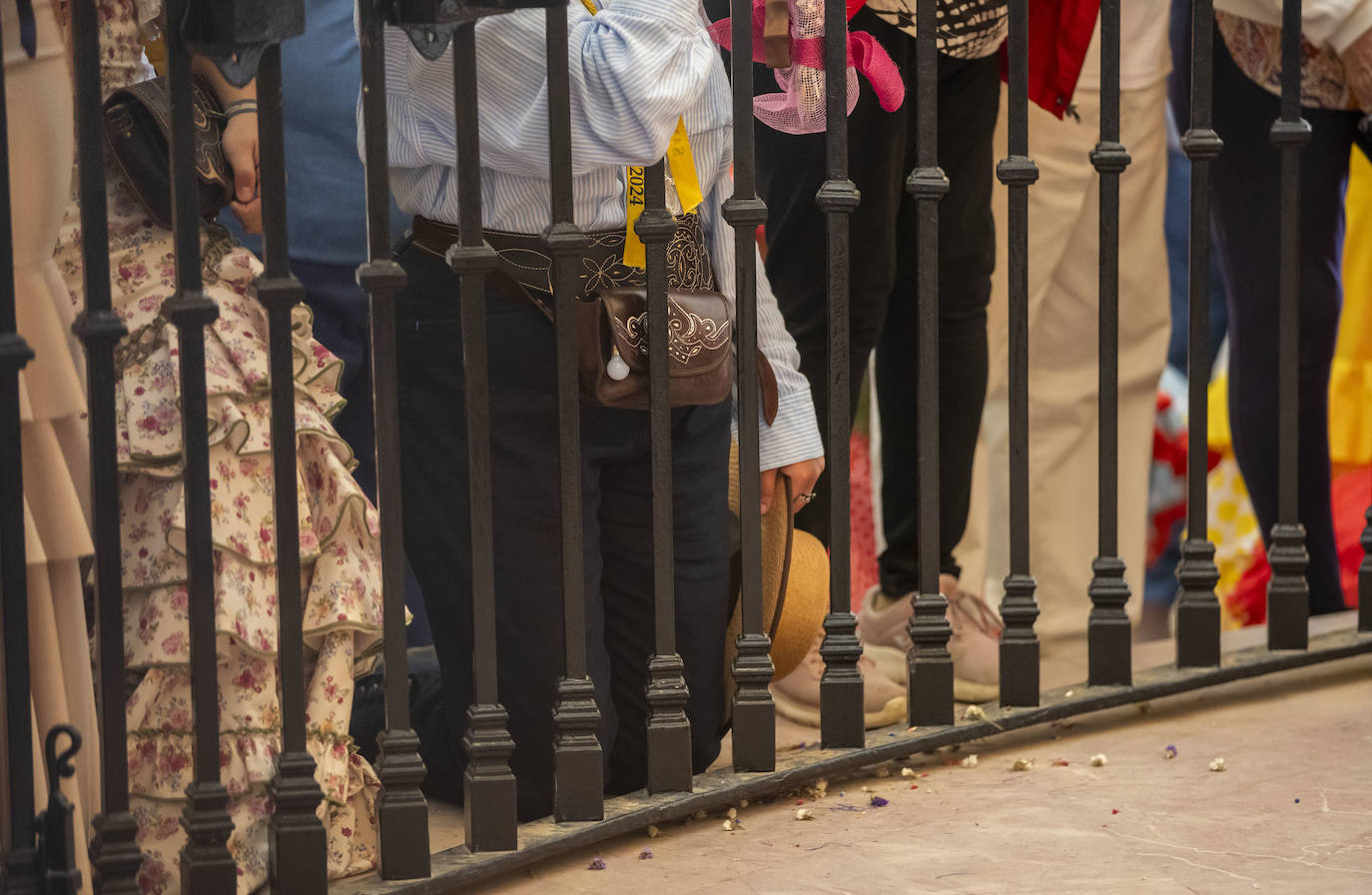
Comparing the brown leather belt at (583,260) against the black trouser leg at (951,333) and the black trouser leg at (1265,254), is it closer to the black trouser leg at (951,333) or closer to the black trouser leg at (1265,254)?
the black trouser leg at (951,333)

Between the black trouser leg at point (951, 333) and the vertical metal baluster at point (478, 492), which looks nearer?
the vertical metal baluster at point (478, 492)

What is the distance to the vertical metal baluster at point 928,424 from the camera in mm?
2336

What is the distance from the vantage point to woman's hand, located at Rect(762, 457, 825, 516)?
2.48 m

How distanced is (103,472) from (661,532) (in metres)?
0.71

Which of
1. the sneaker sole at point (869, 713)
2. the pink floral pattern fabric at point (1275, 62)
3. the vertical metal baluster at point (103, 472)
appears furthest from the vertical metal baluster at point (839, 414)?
Result: the pink floral pattern fabric at point (1275, 62)

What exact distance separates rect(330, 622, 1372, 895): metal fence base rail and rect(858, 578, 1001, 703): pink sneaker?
0.93 feet

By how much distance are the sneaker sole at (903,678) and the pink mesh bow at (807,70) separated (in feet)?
3.09

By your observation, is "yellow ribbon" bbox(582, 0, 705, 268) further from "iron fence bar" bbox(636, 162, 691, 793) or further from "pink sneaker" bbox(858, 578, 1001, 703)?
"pink sneaker" bbox(858, 578, 1001, 703)

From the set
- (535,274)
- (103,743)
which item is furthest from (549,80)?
(103,743)

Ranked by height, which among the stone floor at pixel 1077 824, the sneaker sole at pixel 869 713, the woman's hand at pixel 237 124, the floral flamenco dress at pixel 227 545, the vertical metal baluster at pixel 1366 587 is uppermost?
the woman's hand at pixel 237 124

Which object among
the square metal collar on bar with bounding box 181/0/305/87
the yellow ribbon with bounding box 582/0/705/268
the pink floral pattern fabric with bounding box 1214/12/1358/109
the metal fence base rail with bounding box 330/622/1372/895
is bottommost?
the metal fence base rail with bounding box 330/622/1372/895

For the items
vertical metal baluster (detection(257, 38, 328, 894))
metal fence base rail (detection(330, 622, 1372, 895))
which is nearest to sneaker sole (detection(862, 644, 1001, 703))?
metal fence base rail (detection(330, 622, 1372, 895))

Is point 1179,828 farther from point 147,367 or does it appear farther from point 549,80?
point 147,367

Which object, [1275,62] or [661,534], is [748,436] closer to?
[661,534]
